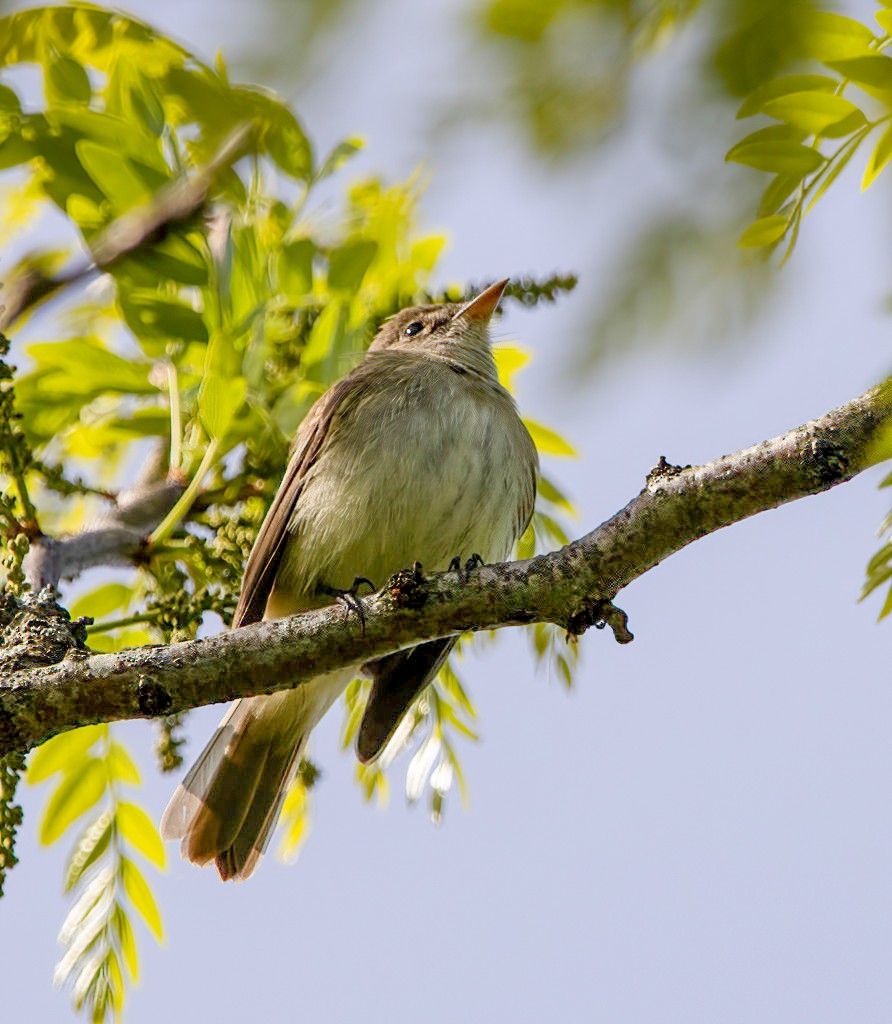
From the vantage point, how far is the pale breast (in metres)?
4.14

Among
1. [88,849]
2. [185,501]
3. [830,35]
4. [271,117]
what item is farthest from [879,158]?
[88,849]

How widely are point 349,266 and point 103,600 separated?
132cm

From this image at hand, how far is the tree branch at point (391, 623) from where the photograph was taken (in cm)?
256

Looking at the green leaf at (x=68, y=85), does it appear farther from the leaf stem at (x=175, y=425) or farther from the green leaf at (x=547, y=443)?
the green leaf at (x=547, y=443)

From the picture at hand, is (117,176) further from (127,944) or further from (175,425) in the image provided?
(127,944)

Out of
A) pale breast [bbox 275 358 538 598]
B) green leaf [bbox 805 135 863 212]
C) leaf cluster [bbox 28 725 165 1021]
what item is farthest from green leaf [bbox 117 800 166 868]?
green leaf [bbox 805 135 863 212]

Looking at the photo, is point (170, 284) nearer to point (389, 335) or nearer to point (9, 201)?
point (9, 201)

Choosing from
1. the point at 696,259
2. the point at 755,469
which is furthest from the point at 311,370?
the point at 696,259

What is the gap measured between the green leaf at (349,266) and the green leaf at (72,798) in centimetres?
166

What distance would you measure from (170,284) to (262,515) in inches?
31.4

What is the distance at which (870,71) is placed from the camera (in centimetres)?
82

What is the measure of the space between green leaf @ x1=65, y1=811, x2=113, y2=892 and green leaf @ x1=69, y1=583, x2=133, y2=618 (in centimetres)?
64

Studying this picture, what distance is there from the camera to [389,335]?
529 centimetres

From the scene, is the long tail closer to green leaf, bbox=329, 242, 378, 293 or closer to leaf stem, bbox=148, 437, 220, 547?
leaf stem, bbox=148, 437, 220, 547
